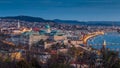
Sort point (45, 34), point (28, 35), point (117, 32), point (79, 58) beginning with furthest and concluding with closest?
point (117, 32) → point (45, 34) → point (28, 35) → point (79, 58)

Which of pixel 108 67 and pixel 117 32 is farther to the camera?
pixel 117 32

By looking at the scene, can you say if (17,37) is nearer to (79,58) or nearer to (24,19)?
(79,58)

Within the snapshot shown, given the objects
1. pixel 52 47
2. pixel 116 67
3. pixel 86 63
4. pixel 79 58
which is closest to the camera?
pixel 116 67

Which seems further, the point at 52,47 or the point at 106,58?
the point at 52,47

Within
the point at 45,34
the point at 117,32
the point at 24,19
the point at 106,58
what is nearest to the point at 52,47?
the point at 45,34

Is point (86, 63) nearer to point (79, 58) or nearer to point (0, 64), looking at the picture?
point (79, 58)

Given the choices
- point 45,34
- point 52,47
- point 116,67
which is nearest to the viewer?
point 116,67

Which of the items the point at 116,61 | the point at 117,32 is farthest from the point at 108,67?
the point at 117,32

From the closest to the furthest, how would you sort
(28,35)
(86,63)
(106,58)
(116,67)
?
(116,67), (106,58), (86,63), (28,35)

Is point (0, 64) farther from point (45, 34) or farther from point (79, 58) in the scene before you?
point (45, 34)
